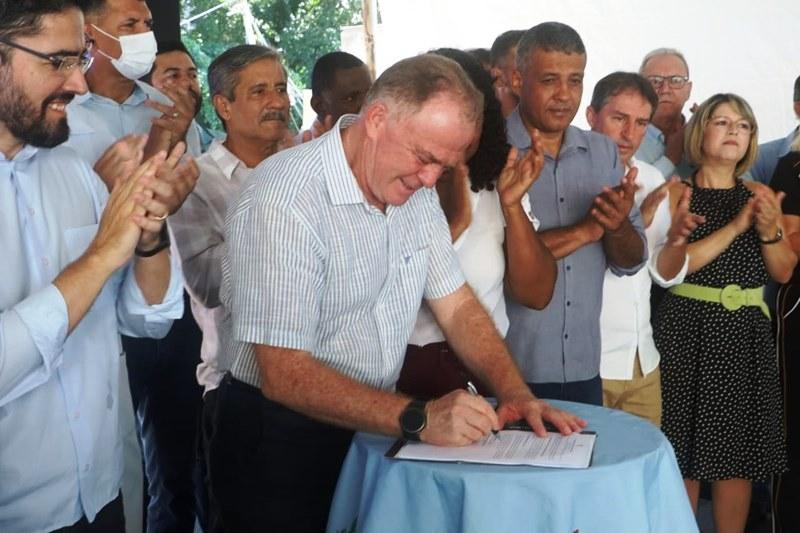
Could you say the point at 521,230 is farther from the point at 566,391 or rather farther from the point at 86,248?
the point at 86,248

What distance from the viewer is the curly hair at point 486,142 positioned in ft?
8.77

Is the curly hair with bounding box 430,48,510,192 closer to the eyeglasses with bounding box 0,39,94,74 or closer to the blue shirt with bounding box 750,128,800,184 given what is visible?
the eyeglasses with bounding box 0,39,94,74

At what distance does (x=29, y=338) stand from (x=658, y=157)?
10.2 ft

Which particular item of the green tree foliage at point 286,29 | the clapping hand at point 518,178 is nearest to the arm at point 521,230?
the clapping hand at point 518,178

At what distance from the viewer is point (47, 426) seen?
1.77 meters

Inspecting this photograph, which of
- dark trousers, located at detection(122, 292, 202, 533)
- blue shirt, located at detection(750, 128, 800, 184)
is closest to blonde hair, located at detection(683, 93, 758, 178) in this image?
blue shirt, located at detection(750, 128, 800, 184)

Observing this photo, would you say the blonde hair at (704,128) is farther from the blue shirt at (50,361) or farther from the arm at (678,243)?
the blue shirt at (50,361)

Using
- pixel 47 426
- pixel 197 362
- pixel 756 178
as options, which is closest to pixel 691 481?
pixel 756 178

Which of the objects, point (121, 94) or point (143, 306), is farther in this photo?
point (121, 94)

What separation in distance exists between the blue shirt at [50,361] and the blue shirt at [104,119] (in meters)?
0.97

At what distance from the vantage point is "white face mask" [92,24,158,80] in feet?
10.2

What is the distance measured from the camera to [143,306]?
197cm

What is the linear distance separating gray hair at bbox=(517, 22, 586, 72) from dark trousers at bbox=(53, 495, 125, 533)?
183cm

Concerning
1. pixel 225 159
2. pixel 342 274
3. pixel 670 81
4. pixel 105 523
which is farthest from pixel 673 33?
pixel 105 523
